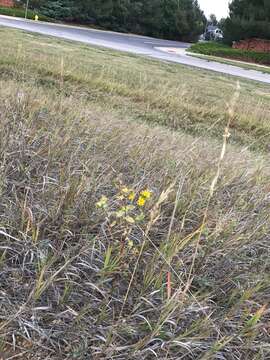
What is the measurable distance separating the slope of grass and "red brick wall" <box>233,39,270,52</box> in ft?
111

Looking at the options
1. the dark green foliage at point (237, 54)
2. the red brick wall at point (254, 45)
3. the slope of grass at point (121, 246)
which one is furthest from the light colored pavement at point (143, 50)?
the slope of grass at point (121, 246)

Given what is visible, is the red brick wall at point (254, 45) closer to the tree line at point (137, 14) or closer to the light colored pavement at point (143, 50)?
the light colored pavement at point (143, 50)

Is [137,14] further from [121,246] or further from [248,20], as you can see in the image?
[121,246]

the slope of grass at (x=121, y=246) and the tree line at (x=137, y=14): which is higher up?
the tree line at (x=137, y=14)

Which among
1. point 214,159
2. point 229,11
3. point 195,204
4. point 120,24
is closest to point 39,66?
point 214,159

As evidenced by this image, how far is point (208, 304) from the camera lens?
2453mm

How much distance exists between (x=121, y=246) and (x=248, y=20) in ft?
116

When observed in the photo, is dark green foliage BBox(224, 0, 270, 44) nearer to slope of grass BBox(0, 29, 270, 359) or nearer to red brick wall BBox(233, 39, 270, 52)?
red brick wall BBox(233, 39, 270, 52)

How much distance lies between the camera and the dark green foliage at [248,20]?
113 ft

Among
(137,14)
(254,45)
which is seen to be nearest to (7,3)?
(137,14)

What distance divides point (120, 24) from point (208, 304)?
4443 centimetres

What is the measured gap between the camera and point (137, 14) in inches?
1809

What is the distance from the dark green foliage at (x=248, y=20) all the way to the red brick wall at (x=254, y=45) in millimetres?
346

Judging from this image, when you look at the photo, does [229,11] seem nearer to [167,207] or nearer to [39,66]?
[39,66]
